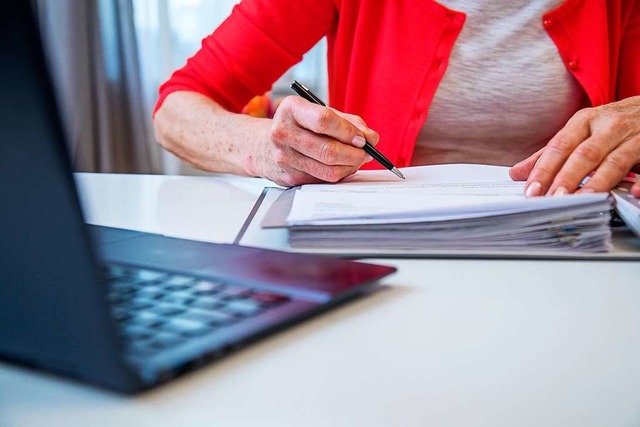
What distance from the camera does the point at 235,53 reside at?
1.20m

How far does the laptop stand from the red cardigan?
770mm

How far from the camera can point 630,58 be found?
1246 millimetres

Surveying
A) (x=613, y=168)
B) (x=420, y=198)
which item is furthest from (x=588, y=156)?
(x=420, y=198)

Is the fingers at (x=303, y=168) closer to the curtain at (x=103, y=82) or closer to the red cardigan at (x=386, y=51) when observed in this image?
the red cardigan at (x=386, y=51)

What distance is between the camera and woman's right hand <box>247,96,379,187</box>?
0.80 meters

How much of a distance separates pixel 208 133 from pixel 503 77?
19.5 inches

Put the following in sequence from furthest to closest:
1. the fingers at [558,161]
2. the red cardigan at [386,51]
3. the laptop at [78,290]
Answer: the red cardigan at [386,51], the fingers at [558,161], the laptop at [78,290]

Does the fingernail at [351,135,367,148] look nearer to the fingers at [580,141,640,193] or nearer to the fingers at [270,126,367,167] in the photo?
the fingers at [270,126,367,167]

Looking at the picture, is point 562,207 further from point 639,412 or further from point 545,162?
point 639,412

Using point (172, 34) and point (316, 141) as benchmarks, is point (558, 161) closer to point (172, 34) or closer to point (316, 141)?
point (316, 141)

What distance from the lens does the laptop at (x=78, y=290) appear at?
267mm

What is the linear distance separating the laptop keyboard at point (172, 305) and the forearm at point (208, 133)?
521 mm

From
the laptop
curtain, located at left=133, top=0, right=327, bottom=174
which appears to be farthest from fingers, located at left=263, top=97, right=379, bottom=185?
curtain, located at left=133, top=0, right=327, bottom=174

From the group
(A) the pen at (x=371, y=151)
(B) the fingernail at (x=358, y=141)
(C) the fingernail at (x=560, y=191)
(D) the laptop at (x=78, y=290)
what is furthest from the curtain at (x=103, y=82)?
(D) the laptop at (x=78, y=290)
